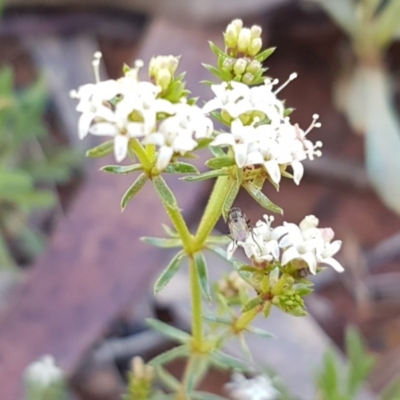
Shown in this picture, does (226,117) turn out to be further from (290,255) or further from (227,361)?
(227,361)

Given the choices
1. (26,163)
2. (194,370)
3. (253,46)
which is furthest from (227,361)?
(26,163)

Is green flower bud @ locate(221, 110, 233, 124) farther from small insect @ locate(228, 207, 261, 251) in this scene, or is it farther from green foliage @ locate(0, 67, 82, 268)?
green foliage @ locate(0, 67, 82, 268)

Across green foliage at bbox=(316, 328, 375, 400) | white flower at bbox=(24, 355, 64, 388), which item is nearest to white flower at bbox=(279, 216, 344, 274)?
green foliage at bbox=(316, 328, 375, 400)

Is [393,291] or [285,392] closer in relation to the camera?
[285,392]

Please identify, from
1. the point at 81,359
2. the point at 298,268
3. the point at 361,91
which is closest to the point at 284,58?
the point at 361,91

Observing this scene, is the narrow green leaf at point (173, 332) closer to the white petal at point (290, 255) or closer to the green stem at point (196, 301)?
the green stem at point (196, 301)

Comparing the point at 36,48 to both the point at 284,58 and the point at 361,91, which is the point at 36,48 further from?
the point at 361,91

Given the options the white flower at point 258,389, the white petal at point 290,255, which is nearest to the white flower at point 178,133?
the white petal at point 290,255
